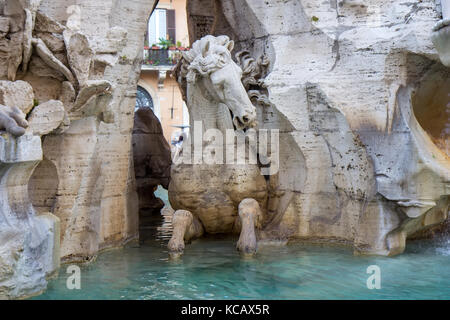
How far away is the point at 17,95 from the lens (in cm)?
479

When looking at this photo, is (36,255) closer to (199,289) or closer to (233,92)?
(199,289)

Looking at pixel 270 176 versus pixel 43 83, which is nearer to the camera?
pixel 43 83

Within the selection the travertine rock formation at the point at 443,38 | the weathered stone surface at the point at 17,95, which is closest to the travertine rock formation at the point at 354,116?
the travertine rock formation at the point at 443,38

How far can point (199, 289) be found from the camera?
500cm

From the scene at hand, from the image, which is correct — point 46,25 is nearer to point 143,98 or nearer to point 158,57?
point 158,57

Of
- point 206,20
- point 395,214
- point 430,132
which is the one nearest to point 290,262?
point 395,214

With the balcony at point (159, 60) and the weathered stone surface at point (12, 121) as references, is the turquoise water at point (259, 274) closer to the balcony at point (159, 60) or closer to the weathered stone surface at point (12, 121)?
the weathered stone surface at point (12, 121)

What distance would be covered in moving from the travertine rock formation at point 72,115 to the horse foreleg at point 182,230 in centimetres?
75

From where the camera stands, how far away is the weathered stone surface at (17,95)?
4.68m

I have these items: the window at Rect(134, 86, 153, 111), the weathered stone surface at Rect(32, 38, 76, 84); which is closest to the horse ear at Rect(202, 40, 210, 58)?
the weathered stone surface at Rect(32, 38, 76, 84)

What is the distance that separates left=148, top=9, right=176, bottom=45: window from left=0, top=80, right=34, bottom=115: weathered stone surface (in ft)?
43.4

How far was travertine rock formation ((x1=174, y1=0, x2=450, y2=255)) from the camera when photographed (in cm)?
590

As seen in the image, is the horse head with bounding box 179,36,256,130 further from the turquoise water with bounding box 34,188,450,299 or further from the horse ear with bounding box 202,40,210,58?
the turquoise water with bounding box 34,188,450,299

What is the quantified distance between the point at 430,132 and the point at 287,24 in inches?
76.4
